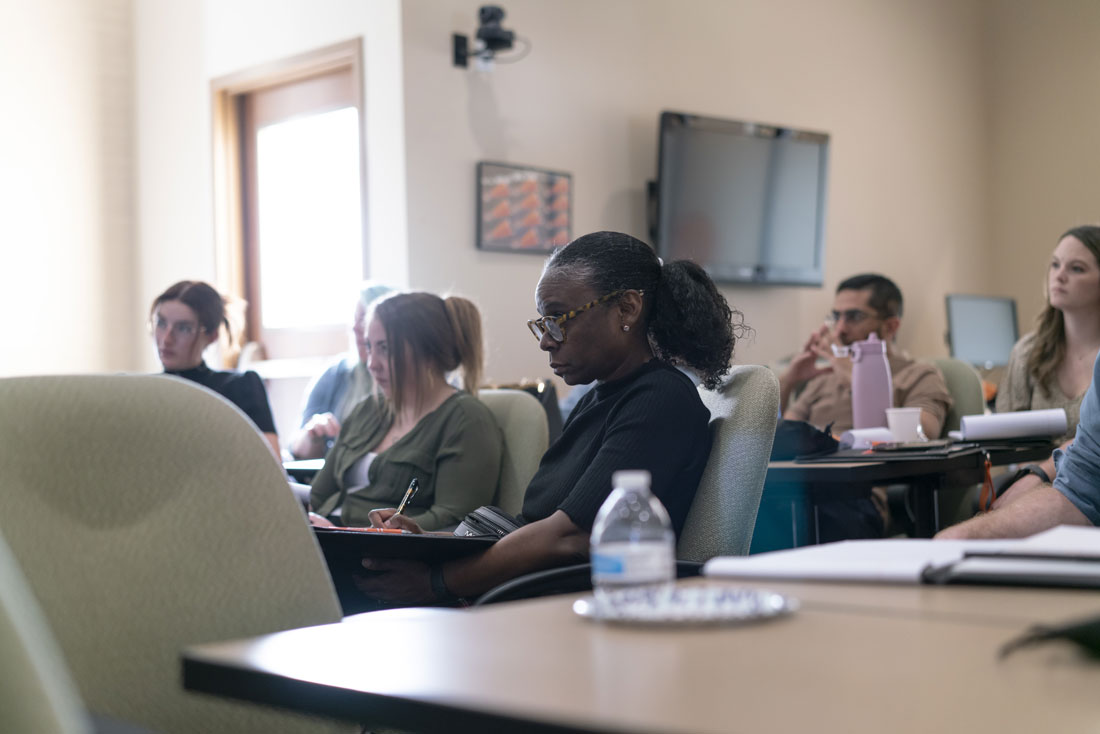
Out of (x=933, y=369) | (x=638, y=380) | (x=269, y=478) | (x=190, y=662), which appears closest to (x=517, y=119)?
(x=933, y=369)

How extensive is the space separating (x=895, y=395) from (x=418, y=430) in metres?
1.62

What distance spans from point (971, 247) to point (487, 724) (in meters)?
7.81

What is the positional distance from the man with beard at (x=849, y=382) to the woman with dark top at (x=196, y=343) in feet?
5.41

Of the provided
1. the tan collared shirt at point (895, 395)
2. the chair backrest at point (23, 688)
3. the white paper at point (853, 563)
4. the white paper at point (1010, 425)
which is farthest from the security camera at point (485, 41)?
the chair backrest at point (23, 688)

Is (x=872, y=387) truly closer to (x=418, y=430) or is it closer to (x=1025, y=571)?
(x=418, y=430)

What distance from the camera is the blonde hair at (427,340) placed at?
109 inches

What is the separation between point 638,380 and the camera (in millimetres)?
1949

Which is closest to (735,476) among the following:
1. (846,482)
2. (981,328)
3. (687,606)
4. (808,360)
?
(846,482)

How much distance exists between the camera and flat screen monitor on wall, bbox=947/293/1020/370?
276 inches

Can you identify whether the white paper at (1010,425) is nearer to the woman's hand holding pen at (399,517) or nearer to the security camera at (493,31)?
the woman's hand holding pen at (399,517)

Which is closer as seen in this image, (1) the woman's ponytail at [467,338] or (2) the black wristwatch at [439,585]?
(2) the black wristwatch at [439,585]

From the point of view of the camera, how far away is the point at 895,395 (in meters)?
3.60

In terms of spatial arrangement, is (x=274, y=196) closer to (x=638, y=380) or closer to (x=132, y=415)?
(x=638, y=380)

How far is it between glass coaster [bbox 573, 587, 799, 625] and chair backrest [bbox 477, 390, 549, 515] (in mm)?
1624
